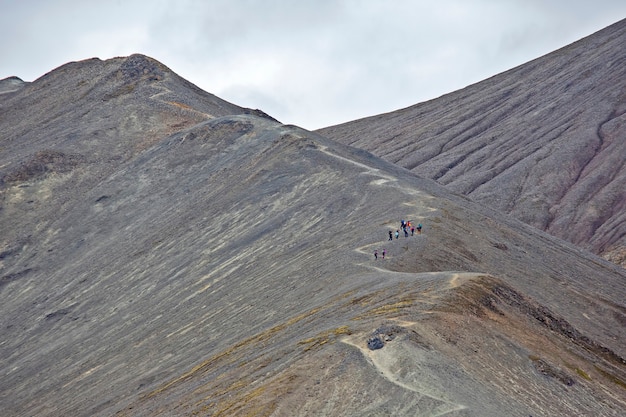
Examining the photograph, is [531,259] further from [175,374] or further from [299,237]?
[175,374]

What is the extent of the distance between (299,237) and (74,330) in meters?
17.4

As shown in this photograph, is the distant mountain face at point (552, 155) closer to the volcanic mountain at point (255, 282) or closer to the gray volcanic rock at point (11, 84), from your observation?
the volcanic mountain at point (255, 282)

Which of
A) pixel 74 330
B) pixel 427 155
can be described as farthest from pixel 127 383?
pixel 427 155

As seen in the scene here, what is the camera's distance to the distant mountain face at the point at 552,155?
142m

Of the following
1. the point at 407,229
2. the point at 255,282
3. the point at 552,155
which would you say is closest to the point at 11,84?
the point at 552,155

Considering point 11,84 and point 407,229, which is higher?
point 11,84

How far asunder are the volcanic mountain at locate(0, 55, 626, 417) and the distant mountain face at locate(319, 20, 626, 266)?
1878 inches

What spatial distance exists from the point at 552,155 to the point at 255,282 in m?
108

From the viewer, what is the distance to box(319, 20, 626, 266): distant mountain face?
141625 millimetres

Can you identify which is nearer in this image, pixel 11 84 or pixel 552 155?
pixel 11 84

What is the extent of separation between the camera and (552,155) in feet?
533

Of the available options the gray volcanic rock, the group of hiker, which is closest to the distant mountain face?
the group of hiker

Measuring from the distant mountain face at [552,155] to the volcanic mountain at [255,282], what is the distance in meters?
47.7

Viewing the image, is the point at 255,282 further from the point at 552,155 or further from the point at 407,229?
the point at 552,155
